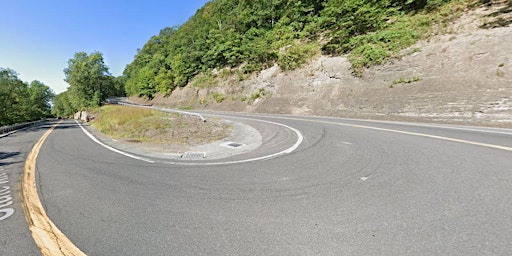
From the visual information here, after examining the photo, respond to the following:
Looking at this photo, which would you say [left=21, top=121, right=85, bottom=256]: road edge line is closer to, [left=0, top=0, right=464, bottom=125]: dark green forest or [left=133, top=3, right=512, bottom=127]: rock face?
[left=133, top=3, right=512, bottom=127]: rock face

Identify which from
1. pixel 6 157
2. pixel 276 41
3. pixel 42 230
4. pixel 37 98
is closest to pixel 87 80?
pixel 276 41

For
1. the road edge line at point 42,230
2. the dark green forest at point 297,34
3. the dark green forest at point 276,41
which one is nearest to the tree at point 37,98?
the dark green forest at point 276,41

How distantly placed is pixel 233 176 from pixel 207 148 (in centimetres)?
320

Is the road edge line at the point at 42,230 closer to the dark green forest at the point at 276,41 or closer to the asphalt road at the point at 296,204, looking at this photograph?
the asphalt road at the point at 296,204

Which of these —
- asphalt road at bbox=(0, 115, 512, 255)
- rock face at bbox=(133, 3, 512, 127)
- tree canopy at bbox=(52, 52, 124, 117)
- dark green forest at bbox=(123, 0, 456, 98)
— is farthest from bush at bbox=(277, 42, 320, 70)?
tree canopy at bbox=(52, 52, 124, 117)

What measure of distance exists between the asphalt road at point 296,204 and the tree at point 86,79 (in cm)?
4217

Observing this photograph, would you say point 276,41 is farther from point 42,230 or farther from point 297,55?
point 42,230

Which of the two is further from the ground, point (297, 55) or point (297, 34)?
point (297, 34)

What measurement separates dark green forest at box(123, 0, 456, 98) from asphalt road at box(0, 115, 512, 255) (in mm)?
17465

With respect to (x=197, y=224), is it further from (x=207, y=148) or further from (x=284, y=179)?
(x=207, y=148)

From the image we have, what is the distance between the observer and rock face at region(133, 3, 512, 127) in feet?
37.4

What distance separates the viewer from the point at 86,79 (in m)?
38.6

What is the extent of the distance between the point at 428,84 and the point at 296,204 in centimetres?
1595

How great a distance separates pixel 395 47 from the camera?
59.7 feet
